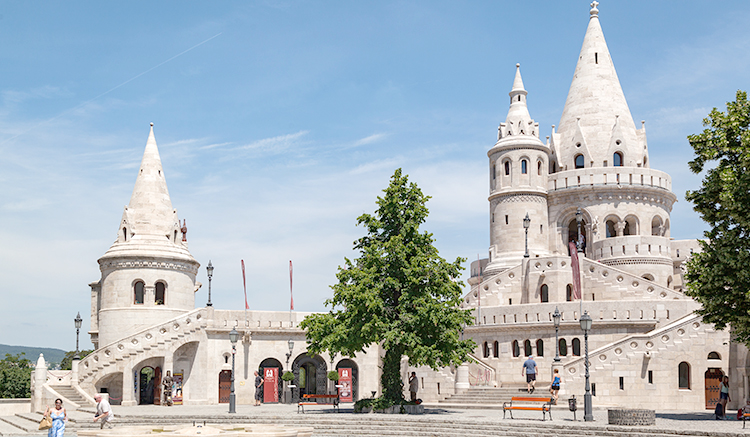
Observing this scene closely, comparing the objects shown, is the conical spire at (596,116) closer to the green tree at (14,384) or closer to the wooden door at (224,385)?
the wooden door at (224,385)

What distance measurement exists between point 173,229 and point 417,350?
72.0 feet

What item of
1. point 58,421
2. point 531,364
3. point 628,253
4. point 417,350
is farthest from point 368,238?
point 628,253

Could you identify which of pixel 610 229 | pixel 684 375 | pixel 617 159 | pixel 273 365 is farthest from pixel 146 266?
pixel 617 159

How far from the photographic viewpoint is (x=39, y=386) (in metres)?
38.4

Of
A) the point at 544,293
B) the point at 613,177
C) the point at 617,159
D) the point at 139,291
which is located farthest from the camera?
the point at 617,159

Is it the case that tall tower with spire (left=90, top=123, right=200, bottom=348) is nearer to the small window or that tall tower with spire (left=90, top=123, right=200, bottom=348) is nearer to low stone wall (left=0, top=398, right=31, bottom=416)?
low stone wall (left=0, top=398, right=31, bottom=416)

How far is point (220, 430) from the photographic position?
837 inches

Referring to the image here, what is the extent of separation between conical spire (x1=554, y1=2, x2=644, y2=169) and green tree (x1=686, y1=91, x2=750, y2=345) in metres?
31.9

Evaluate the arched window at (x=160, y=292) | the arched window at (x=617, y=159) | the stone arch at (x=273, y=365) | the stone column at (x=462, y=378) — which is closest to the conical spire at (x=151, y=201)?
the arched window at (x=160, y=292)

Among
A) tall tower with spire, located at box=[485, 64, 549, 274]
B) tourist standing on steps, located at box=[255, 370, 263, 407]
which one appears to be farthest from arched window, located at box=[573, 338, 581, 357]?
tourist standing on steps, located at box=[255, 370, 263, 407]

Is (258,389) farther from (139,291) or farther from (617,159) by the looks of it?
(617,159)

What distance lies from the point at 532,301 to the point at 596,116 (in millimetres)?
17331

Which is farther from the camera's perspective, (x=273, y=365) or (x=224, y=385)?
(x=273, y=365)

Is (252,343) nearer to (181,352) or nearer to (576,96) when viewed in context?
(181,352)
